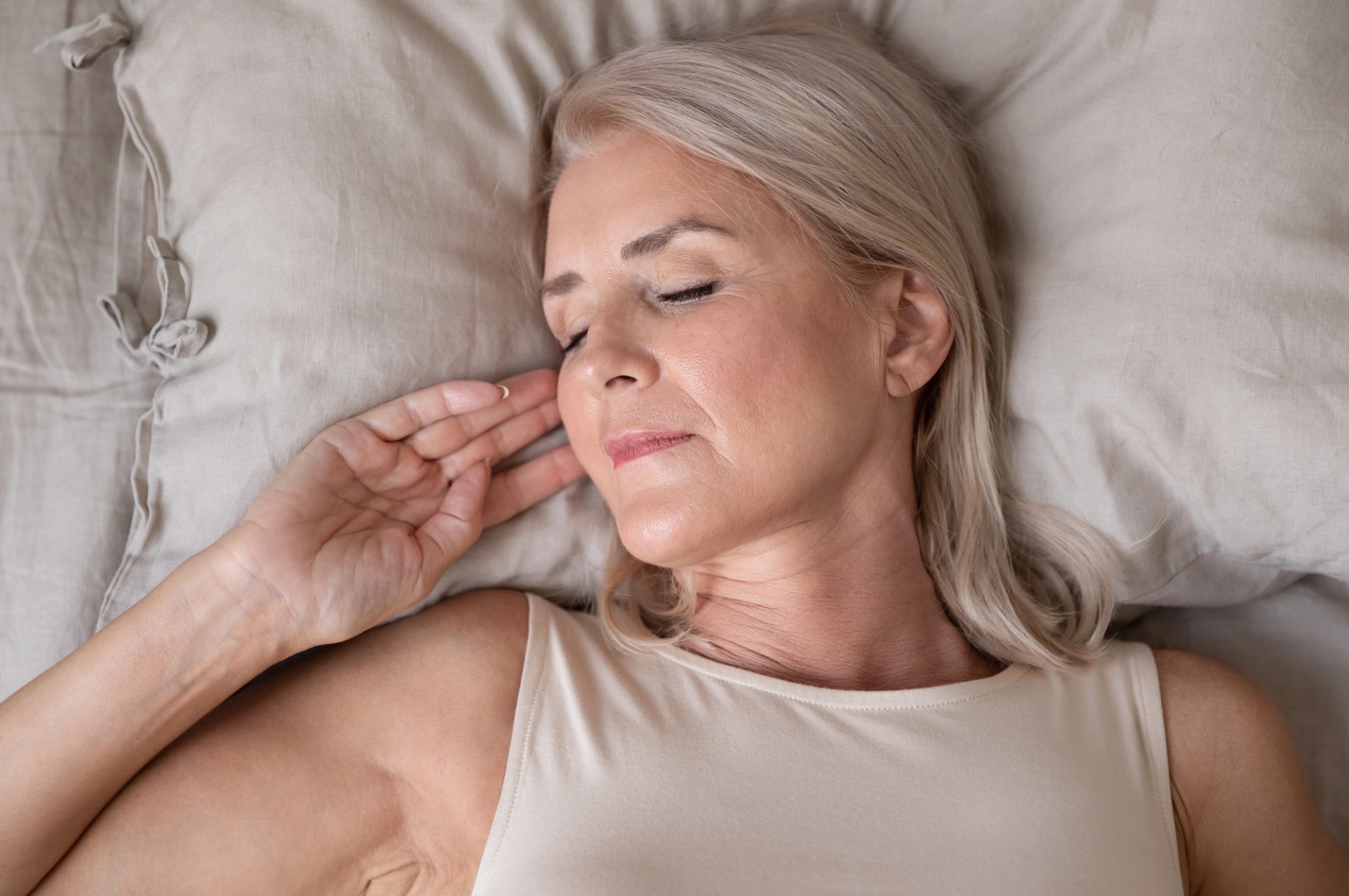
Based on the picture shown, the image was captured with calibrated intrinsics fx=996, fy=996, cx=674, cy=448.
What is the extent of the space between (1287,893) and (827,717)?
2.61 feet

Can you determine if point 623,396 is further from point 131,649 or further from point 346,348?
point 131,649

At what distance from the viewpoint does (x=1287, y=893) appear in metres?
1.59

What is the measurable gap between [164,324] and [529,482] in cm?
67

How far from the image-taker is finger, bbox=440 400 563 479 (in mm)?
1733

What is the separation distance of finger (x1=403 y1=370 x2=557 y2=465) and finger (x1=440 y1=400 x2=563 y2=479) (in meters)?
0.01

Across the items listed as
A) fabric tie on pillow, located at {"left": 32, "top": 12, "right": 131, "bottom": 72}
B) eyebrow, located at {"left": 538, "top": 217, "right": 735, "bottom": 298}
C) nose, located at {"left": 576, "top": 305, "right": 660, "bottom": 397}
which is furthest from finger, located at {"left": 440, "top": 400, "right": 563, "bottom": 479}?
fabric tie on pillow, located at {"left": 32, "top": 12, "right": 131, "bottom": 72}

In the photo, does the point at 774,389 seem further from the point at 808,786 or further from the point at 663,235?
the point at 808,786

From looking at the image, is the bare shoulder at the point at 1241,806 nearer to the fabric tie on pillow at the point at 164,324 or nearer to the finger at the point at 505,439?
the finger at the point at 505,439

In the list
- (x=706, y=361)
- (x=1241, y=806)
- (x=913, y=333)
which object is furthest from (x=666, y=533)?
(x=1241, y=806)

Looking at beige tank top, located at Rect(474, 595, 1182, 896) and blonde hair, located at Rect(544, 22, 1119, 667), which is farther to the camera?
blonde hair, located at Rect(544, 22, 1119, 667)

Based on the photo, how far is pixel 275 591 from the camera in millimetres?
1482

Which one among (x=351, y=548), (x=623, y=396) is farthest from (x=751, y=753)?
(x=351, y=548)

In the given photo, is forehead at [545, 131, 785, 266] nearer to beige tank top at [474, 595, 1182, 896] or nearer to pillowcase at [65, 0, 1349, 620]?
pillowcase at [65, 0, 1349, 620]

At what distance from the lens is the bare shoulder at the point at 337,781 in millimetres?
1354
